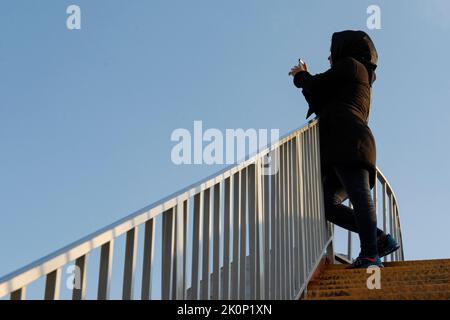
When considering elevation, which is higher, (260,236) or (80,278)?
(260,236)

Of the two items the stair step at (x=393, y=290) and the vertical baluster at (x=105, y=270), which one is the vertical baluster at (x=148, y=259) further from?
the stair step at (x=393, y=290)

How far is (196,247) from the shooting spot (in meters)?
2.71

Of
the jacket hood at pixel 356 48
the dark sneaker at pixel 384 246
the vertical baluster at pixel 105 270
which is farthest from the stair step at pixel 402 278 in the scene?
the vertical baluster at pixel 105 270

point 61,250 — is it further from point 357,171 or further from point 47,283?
point 357,171

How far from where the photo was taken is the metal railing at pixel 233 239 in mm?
2086

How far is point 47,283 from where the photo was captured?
6.24ft

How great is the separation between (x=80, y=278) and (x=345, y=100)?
3.08m

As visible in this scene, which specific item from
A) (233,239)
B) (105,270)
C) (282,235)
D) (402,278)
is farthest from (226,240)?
(402,278)

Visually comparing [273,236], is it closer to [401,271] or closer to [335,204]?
[401,271]

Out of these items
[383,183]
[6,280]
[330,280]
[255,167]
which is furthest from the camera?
[383,183]

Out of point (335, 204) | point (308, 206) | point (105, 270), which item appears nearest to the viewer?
point (105, 270)

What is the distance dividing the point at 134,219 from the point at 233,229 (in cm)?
89

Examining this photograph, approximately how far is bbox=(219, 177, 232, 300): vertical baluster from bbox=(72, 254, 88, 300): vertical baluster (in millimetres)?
977
